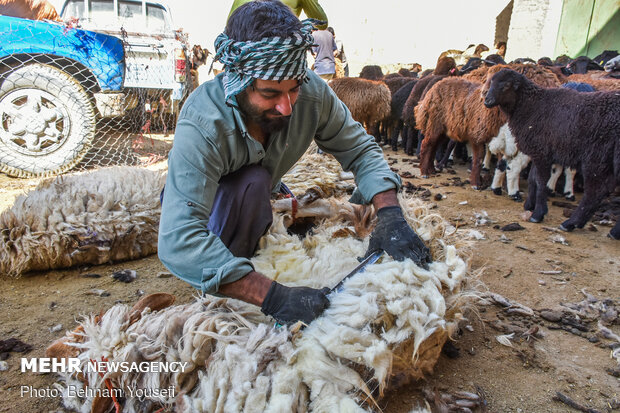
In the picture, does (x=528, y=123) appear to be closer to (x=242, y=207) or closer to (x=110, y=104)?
(x=242, y=207)

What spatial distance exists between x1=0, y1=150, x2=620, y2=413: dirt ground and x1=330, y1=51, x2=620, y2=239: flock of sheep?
21.9 inches

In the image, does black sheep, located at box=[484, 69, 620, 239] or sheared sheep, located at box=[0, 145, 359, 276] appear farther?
black sheep, located at box=[484, 69, 620, 239]

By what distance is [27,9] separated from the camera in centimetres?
566

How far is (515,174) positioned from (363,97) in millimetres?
3529

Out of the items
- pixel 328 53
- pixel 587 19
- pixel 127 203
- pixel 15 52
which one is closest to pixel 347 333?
pixel 127 203

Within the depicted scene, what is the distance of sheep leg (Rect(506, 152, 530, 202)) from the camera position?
4645mm

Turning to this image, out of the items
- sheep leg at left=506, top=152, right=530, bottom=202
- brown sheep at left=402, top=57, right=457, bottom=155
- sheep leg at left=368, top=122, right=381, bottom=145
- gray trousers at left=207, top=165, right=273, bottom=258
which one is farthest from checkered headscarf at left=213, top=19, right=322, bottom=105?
sheep leg at left=368, top=122, right=381, bottom=145

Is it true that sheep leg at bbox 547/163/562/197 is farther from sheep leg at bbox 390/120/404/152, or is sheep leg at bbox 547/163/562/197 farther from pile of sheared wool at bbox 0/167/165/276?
pile of sheared wool at bbox 0/167/165/276

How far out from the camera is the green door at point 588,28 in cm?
1208

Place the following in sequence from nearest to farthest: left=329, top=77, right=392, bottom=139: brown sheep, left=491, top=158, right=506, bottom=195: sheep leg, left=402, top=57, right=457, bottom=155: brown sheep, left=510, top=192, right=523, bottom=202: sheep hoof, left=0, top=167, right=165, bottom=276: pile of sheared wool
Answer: left=0, top=167, right=165, bottom=276: pile of sheared wool → left=510, top=192, right=523, bottom=202: sheep hoof → left=491, top=158, right=506, bottom=195: sheep leg → left=402, top=57, right=457, bottom=155: brown sheep → left=329, top=77, right=392, bottom=139: brown sheep

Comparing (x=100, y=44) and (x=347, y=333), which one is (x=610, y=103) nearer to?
(x=347, y=333)

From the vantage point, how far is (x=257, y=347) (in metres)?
1.41

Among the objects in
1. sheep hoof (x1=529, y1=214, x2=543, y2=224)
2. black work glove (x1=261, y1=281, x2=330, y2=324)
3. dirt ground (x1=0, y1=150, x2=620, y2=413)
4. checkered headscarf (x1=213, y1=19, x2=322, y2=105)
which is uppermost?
checkered headscarf (x1=213, y1=19, x2=322, y2=105)

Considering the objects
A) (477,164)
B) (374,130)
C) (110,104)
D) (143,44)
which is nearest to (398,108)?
(374,130)
